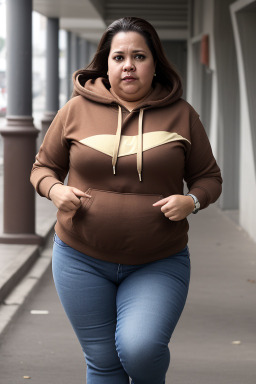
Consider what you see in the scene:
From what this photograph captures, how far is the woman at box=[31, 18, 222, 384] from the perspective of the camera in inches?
118

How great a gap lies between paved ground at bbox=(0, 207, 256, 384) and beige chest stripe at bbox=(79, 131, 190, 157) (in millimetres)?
1986

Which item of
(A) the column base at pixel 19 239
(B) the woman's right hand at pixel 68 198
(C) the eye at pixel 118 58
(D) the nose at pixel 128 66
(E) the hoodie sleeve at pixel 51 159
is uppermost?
(C) the eye at pixel 118 58

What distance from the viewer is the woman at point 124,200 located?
299 cm

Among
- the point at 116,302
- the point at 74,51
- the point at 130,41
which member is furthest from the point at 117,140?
the point at 74,51

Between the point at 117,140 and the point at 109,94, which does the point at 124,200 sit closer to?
the point at 117,140

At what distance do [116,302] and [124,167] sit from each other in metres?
0.50

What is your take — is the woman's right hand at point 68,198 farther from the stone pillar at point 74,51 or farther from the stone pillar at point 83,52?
the stone pillar at point 83,52

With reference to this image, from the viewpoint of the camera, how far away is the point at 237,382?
459 cm

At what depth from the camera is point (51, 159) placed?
10.5ft

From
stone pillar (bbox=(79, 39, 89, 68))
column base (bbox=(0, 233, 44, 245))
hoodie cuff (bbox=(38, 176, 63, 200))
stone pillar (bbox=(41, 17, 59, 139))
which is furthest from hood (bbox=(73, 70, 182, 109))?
stone pillar (bbox=(79, 39, 89, 68))

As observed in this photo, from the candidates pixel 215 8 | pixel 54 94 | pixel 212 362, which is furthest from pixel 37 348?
pixel 54 94

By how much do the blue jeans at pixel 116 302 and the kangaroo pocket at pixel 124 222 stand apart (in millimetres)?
84

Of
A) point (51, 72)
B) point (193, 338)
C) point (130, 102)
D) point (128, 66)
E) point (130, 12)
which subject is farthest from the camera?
point (130, 12)

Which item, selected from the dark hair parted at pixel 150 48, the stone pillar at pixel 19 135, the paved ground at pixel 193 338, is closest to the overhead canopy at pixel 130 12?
the stone pillar at pixel 19 135
